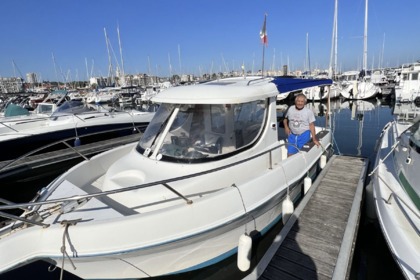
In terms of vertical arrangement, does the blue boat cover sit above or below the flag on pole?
below

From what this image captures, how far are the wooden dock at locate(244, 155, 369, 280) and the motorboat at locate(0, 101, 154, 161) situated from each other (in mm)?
5251

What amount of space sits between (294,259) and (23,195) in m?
7.53

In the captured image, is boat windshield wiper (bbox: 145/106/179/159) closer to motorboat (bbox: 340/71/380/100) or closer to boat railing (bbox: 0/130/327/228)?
boat railing (bbox: 0/130/327/228)

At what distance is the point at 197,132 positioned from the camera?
13.1 feet

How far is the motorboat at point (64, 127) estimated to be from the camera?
862 centimetres

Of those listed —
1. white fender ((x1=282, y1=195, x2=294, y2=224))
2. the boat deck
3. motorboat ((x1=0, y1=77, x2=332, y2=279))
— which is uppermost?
motorboat ((x1=0, y1=77, x2=332, y2=279))

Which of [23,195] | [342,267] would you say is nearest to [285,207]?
[342,267]

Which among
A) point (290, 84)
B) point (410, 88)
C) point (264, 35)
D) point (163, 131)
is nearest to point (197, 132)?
point (163, 131)

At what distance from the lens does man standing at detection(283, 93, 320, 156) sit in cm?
568

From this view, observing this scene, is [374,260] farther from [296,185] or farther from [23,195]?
[23,195]

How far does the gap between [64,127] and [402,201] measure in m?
9.95

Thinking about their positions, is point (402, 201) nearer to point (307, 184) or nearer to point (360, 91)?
point (307, 184)

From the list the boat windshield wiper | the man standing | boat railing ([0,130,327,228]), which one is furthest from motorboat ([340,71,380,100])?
the boat windshield wiper

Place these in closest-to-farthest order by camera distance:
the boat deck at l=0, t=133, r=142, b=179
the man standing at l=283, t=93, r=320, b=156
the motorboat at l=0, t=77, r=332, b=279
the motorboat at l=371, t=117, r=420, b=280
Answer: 1. the motorboat at l=0, t=77, r=332, b=279
2. the motorboat at l=371, t=117, r=420, b=280
3. the man standing at l=283, t=93, r=320, b=156
4. the boat deck at l=0, t=133, r=142, b=179
